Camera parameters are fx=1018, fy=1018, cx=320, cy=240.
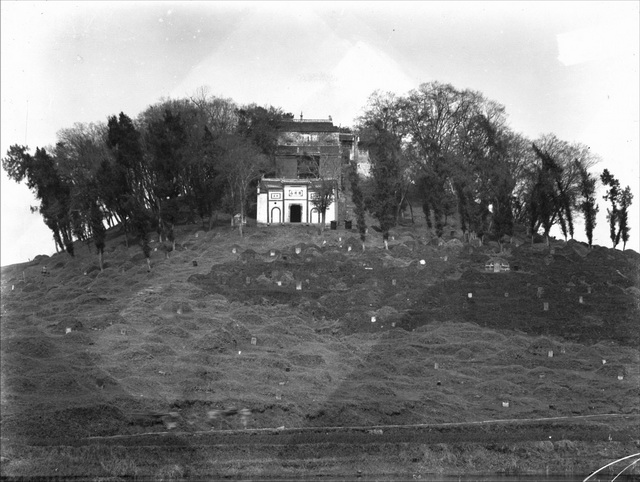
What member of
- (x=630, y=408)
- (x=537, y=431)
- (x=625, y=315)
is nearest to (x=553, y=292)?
(x=625, y=315)

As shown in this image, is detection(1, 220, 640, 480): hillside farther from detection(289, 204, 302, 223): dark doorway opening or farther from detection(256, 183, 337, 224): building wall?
detection(289, 204, 302, 223): dark doorway opening

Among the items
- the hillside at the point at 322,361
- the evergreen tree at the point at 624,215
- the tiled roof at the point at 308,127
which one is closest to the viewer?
the hillside at the point at 322,361

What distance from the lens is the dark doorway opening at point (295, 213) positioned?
71.4m

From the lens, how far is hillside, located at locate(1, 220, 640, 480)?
110ft

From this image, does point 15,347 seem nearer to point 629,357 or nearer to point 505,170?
point 629,357

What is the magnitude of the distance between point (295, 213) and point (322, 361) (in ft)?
98.1

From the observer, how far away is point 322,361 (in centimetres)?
4253

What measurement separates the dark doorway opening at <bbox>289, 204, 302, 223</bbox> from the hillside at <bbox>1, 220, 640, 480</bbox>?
26.2 ft

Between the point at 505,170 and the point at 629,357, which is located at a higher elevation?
the point at 505,170

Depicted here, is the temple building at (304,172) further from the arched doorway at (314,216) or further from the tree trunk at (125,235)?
the tree trunk at (125,235)

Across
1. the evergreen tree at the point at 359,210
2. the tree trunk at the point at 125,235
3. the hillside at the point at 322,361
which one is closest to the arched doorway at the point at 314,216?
the evergreen tree at the point at 359,210

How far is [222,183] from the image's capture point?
67.9 m

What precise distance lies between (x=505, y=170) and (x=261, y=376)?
3453 cm

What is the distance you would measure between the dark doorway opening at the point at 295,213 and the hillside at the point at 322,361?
8.00 m
